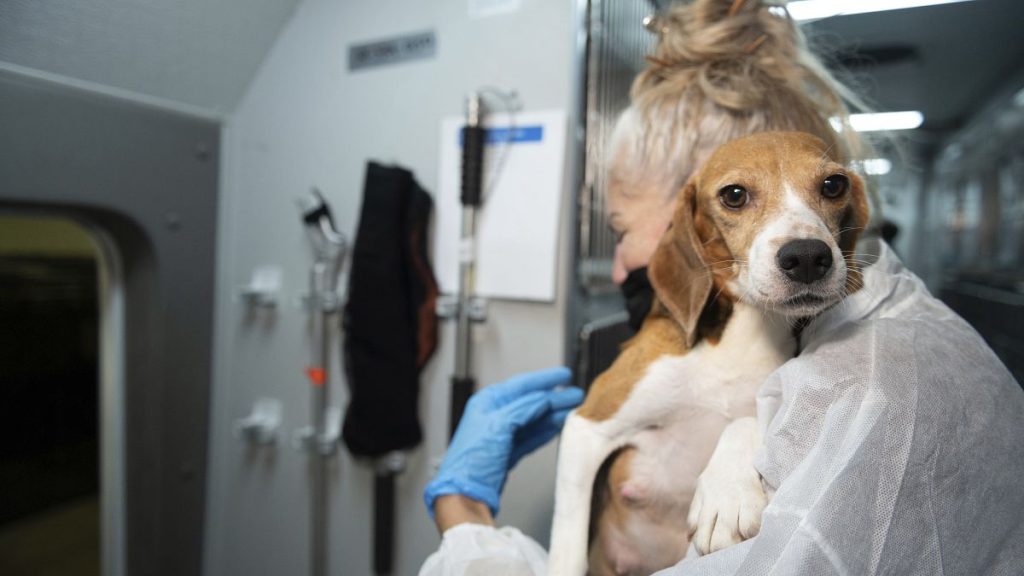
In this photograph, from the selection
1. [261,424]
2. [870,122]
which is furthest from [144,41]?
[870,122]

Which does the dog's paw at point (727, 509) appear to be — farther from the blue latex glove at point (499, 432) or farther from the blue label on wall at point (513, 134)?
the blue label on wall at point (513, 134)

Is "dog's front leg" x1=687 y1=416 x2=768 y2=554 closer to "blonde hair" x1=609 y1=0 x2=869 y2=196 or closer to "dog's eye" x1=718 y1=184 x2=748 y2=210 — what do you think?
"dog's eye" x1=718 y1=184 x2=748 y2=210

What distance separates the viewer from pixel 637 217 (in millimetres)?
855

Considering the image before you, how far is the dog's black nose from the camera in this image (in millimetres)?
515

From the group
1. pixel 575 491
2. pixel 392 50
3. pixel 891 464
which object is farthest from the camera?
pixel 392 50

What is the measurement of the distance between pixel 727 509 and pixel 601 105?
0.88 metres

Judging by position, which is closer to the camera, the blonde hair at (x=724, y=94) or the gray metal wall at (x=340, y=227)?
the blonde hair at (x=724, y=94)

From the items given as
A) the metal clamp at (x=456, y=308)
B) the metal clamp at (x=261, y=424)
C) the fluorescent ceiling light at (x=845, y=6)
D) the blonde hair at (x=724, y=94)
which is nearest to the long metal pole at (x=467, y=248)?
the metal clamp at (x=456, y=308)

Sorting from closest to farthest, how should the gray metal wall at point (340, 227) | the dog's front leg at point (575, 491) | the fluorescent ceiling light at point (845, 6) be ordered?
the dog's front leg at point (575, 491), the fluorescent ceiling light at point (845, 6), the gray metal wall at point (340, 227)

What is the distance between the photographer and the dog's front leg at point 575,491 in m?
0.69

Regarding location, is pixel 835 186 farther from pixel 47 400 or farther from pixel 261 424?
pixel 47 400

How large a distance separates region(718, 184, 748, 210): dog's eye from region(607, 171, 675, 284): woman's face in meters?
0.19

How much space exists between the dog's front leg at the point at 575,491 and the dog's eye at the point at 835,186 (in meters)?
0.38

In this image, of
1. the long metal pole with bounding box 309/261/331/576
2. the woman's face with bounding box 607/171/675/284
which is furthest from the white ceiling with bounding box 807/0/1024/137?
the long metal pole with bounding box 309/261/331/576
